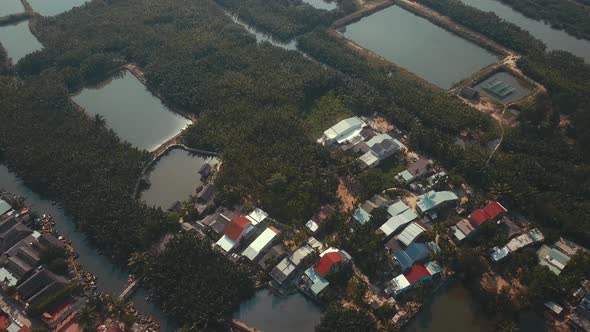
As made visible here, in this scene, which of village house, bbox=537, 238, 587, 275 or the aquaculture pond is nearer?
village house, bbox=537, 238, 587, 275

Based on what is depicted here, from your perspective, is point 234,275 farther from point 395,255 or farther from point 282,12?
point 282,12

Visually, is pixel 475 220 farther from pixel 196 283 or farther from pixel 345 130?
pixel 196 283

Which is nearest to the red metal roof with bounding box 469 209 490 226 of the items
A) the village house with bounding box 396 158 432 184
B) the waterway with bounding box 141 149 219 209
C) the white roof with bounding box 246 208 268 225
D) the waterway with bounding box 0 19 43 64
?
the village house with bounding box 396 158 432 184

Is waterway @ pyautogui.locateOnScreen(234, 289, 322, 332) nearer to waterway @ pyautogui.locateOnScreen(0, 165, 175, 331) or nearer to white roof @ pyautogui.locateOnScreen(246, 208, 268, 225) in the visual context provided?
waterway @ pyautogui.locateOnScreen(0, 165, 175, 331)

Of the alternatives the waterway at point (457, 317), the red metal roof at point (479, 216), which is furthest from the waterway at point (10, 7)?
the waterway at point (457, 317)

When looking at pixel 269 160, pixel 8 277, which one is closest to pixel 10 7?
pixel 8 277

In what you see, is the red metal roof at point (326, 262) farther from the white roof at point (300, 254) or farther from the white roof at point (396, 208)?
the white roof at point (396, 208)
